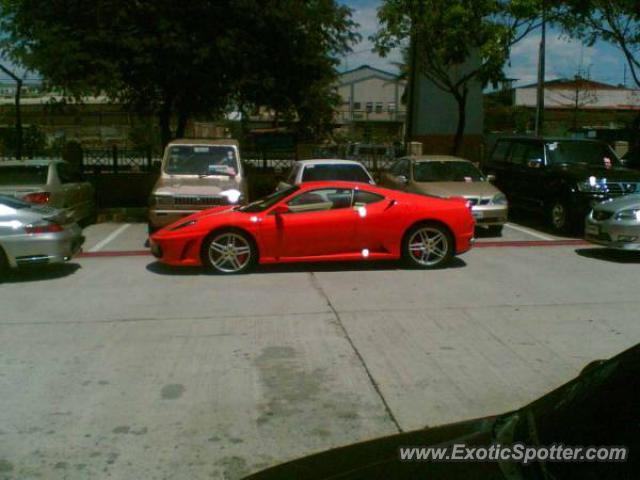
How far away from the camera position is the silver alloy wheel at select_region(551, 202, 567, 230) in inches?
570

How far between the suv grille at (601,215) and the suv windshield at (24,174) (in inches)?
360

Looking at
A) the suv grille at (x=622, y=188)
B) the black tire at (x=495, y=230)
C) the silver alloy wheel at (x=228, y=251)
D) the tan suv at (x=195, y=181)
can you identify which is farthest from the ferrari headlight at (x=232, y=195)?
the suv grille at (x=622, y=188)

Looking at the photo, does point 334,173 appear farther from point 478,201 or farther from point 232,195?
point 478,201

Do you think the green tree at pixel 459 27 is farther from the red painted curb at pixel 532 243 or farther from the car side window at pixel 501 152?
the red painted curb at pixel 532 243

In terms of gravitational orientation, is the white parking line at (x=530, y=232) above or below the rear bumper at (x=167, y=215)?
below

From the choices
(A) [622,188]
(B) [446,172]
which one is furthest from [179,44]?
(A) [622,188]

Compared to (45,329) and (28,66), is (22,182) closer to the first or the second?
(28,66)

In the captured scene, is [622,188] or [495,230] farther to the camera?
[495,230]

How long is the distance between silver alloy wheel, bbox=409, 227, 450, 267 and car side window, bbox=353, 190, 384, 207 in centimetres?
70

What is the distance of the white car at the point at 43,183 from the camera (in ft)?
44.8

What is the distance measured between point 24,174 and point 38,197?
967 millimetres

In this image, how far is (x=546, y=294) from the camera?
9.33 m

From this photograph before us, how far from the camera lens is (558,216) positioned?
48.2 feet

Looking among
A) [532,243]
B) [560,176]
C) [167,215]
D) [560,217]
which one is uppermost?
[560,176]
